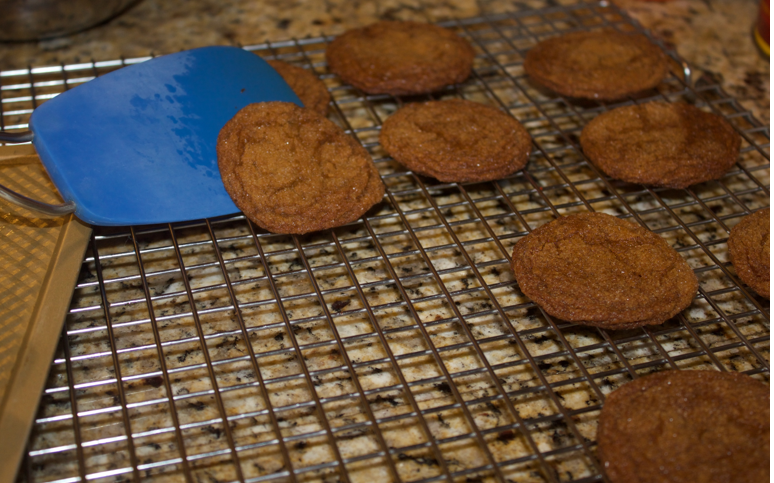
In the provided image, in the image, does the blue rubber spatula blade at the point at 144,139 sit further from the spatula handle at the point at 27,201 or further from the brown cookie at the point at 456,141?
the brown cookie at the point at 456,141

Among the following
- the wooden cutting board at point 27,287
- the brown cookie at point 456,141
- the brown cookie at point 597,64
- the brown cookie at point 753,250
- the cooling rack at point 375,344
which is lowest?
the cooling rack at point 375,344

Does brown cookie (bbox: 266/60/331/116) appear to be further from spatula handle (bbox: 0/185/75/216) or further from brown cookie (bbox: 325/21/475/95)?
spatula handle (bbox: 0/185/75/216)

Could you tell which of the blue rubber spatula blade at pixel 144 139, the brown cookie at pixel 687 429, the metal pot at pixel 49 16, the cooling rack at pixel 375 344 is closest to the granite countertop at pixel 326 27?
the metal pot at pixel 49 16

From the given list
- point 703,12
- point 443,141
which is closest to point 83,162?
point 443,141

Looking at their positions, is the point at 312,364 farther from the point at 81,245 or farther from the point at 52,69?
the point at 52,69

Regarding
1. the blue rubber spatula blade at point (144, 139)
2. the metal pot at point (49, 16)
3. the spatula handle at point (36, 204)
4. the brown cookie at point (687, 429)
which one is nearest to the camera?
the brown cookie at point (687, 429)

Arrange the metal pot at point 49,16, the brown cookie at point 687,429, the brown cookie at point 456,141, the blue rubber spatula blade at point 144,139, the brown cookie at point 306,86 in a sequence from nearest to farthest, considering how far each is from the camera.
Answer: the brown cookie at point 687,429, the blue rubber spatula blade at point 144,139, the brown cookie at point 456,141, the brown cookie at point 306,86, the metal pot at point 49,16

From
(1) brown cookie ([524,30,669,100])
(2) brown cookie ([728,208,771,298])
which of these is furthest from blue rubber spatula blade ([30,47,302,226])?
(2) brown cookie ([728,208,771,298])
